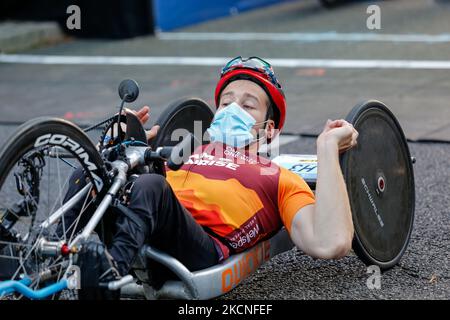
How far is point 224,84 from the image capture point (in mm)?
4371

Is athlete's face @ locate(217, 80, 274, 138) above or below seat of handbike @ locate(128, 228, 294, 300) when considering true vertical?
above

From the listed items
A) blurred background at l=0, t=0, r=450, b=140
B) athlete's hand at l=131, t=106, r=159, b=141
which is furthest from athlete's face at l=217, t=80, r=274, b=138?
blurred background at l=0, t=0, r=450, b=140

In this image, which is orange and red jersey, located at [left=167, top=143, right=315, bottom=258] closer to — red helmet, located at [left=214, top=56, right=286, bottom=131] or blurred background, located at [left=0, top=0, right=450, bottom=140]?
red helmet, located at [left=214, top=56, right=286, bottom=131]

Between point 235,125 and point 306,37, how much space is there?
7383 mm

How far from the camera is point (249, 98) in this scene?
428cm

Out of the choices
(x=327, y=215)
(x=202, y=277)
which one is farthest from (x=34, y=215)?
(x=327, y=215)

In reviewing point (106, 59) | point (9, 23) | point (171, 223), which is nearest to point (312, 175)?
point (171, 223)

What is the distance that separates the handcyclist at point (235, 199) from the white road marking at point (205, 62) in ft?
17.7

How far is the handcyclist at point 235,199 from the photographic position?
144 inches

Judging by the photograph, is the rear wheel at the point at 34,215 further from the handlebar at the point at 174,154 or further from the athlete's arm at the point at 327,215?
the athlete's arm at the point at 327,215

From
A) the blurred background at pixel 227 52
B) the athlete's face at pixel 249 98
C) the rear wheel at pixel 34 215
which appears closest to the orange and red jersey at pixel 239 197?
the athlete's face at pixel 249 98

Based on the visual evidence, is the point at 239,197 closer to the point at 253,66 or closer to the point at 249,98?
the point at 249,98

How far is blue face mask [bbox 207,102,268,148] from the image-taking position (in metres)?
4.20
